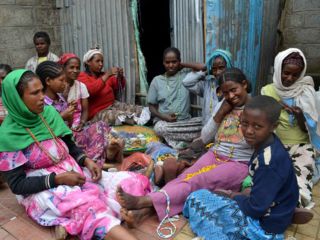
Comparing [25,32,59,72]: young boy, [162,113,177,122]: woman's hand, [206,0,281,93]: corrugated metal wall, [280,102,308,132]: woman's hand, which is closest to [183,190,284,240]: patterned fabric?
[280,102,308,132]: woman's hand

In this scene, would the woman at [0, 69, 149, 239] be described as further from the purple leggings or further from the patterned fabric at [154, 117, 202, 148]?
the patterned fabric at [154, 117, 202, 148]

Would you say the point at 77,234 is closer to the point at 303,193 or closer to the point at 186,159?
the point at 186,159

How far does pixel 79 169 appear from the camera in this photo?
2.72 meters

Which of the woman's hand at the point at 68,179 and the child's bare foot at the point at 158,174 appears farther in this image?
the child's bare foot at the point at 158,174

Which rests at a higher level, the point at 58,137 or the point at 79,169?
the point at 58,137

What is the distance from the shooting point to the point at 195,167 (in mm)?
2918

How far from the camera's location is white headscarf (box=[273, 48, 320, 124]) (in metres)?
2.92

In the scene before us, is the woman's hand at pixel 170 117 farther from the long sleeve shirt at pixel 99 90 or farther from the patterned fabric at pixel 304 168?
the patterned fabric at pixel 304 168

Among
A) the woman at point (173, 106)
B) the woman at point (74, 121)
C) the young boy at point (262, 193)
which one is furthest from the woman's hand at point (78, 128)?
the young boy at point (262, 193)

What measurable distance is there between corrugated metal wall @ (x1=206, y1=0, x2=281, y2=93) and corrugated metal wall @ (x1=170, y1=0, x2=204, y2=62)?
151 mm

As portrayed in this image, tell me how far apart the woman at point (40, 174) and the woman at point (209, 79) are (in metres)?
1.74

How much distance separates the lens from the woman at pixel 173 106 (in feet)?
13.1

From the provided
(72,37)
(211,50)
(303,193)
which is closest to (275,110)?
(303,193)

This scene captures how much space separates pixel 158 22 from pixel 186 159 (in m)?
3.75
